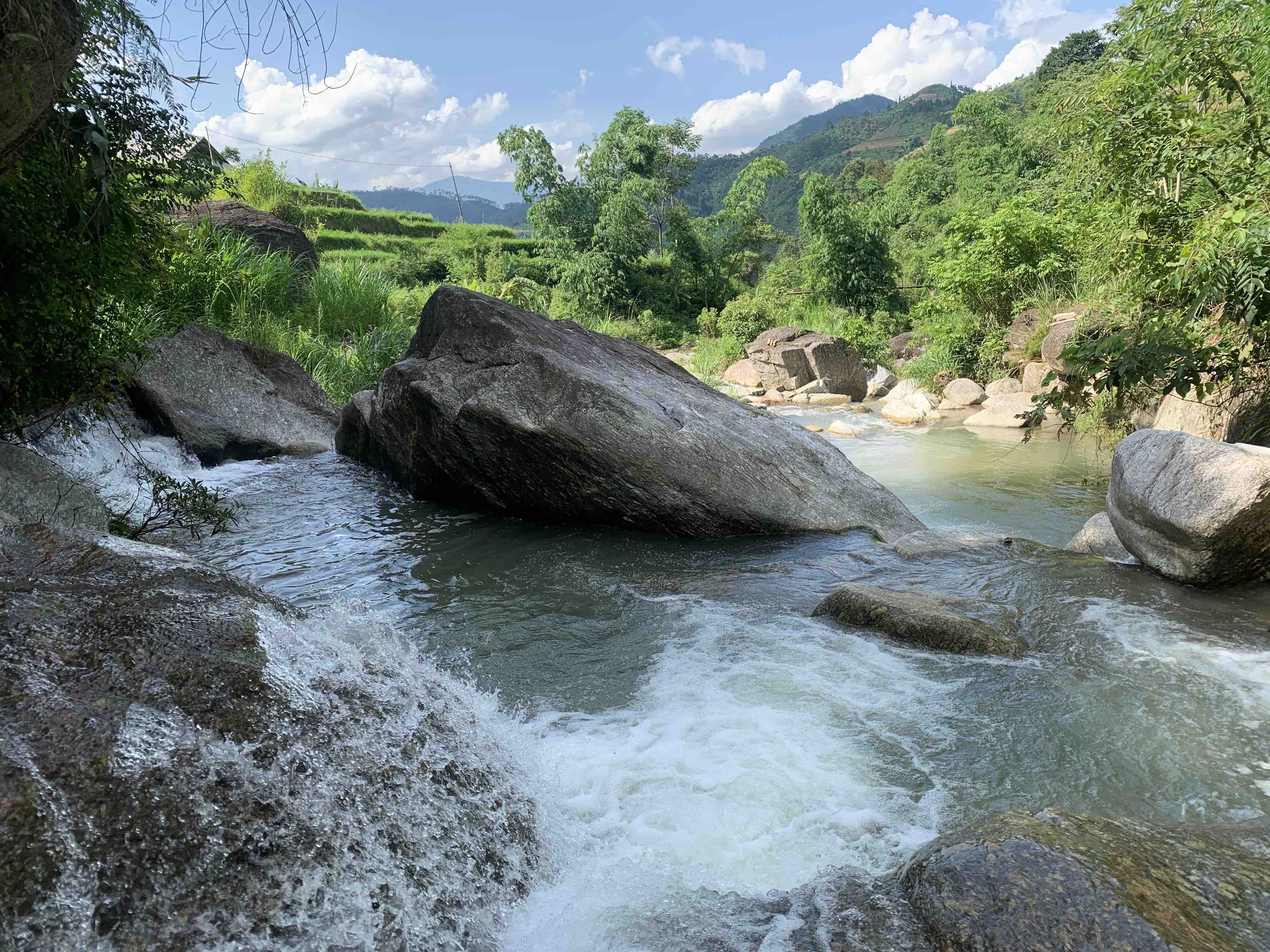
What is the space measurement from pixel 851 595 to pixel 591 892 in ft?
9.25

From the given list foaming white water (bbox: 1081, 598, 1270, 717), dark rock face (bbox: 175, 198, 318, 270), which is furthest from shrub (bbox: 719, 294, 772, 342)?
foaming white water (bbox: 1081, 598, 1270, 717)

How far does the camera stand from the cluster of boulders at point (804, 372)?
68.7 ft

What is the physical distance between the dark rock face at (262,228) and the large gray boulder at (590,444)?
10265mm

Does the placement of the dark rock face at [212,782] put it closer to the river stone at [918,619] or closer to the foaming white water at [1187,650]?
the river stone at [918,619]

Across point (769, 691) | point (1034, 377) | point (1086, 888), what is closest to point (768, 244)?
point (1034, 377)

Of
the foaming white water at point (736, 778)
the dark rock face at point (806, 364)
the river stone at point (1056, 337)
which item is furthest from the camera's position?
the dark rock face at point (806, 364)

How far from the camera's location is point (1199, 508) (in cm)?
503

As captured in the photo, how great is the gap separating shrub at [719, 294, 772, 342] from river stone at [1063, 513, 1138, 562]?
2109 centimetres

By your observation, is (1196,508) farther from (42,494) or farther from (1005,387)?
(1005,387)

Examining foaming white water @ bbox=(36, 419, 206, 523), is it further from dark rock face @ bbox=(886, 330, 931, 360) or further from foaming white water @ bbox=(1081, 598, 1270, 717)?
dark rock face @ bbox=(886, 330, 931, 360)

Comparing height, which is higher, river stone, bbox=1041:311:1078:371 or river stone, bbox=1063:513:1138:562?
river stone, bbox=1041:311:1078:371

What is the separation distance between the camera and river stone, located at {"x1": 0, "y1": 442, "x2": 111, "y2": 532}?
429cm

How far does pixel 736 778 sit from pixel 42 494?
4.04 meters

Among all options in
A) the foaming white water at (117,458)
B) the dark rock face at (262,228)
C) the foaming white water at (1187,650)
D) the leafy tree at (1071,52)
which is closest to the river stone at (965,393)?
the foaming white water at (1187,650)
